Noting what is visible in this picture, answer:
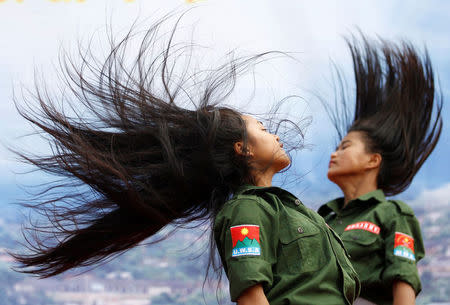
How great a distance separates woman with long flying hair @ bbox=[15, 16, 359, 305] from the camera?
70.4 inches

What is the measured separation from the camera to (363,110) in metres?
2.88

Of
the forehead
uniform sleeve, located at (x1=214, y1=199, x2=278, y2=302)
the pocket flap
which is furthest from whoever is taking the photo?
the forehead

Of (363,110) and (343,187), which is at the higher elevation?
(363,110)

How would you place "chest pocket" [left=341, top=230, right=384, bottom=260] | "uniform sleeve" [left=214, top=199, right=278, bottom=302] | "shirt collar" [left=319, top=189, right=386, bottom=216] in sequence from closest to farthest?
"uniform sleeve" [left=214, top=199, right=278, bottom=302], "chest pocket" [left=341, top=230, right=384, bottom=260], "shirt collar" [left=319, top=189, right=386, bottom=216]

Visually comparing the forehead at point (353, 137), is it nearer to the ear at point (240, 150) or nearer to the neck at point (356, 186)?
the neck at point (356, 186)

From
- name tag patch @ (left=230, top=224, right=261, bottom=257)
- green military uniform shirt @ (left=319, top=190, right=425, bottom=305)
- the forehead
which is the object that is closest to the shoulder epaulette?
green military uniform shirt @ (left=319, top=190, right=425, bottom=305)

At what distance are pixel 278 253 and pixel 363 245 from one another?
0.75m

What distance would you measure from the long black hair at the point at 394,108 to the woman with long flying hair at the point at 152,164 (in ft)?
2.88

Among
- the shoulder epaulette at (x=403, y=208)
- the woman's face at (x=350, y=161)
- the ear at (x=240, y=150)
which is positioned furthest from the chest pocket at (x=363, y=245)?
the ear at (x=240, y=150)

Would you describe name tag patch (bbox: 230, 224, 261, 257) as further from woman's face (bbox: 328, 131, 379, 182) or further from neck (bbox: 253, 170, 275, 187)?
woman's face (bbox: 328, 131, 379, 182)

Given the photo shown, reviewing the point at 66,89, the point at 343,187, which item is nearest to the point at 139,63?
the point at 66,89

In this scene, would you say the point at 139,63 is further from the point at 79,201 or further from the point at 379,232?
the point at 379,232

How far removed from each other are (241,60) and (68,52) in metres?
0.53

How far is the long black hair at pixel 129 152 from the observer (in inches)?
73.3
